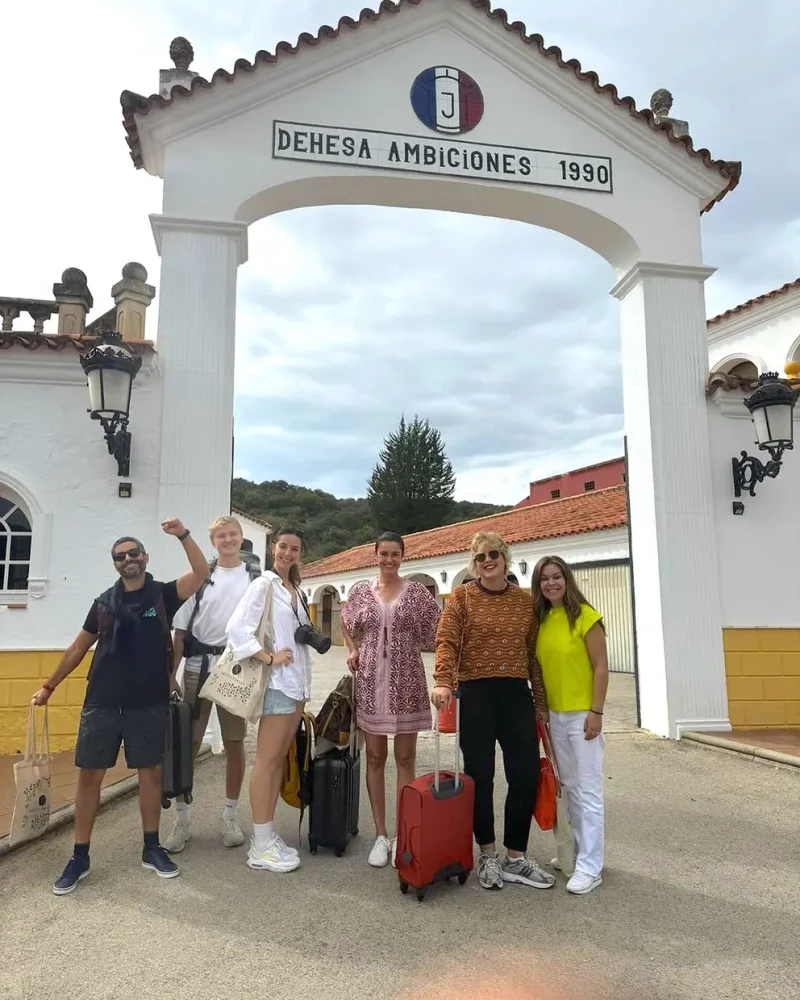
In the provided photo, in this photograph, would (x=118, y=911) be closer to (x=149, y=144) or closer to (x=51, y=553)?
(x=51, y=553)

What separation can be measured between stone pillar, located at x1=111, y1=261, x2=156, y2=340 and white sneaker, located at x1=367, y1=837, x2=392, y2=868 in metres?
5.84

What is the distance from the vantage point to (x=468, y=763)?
3557mm

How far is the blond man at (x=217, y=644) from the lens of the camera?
3984 mm

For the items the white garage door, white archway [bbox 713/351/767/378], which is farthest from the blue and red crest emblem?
the white garage door

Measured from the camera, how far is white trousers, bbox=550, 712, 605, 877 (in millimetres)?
3457

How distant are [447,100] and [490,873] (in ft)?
23.1

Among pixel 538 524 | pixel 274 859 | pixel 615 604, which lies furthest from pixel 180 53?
pixel 538 524

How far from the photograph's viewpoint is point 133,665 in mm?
3555

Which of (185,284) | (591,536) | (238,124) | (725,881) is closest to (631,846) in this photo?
(725,881)

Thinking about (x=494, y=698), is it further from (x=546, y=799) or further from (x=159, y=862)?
(x=159, y=862)

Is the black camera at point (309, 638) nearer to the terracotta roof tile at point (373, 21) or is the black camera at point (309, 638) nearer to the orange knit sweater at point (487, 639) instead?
→ the orange knit sweater at point (487, 639)

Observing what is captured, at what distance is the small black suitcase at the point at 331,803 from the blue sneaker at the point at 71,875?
113 centimetres

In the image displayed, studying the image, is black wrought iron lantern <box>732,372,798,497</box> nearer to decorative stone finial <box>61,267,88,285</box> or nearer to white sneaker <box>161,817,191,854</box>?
white sneaker <box>161,817,191,854</box>

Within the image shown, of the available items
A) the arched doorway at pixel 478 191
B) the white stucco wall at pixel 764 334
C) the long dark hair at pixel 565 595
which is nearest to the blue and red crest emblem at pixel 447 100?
the arched doorway at pixel 478 191
